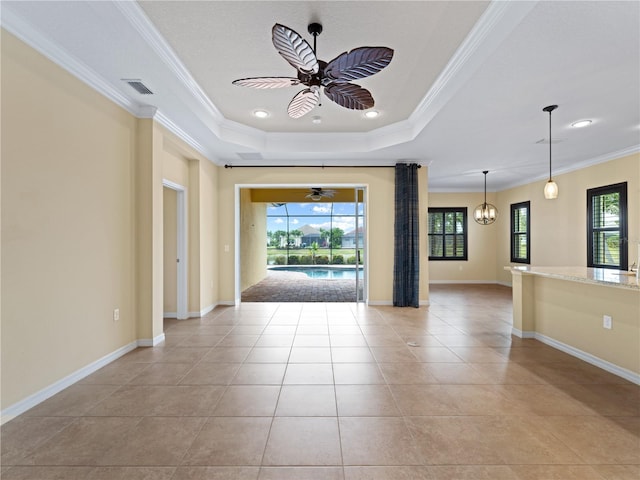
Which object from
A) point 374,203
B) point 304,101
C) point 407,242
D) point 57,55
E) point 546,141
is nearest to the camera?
point 57,55

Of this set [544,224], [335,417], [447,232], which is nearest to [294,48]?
[335,417]

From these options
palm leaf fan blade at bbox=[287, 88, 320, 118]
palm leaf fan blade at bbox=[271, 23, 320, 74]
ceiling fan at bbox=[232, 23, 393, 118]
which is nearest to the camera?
palm leaf fan blade at bbox=[271, 23, 320, 74]

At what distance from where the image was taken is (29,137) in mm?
2311

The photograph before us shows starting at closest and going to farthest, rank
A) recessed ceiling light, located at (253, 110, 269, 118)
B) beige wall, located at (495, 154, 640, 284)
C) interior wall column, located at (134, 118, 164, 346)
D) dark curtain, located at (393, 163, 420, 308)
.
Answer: interior wall column, located at (134, 118, 164, 346)
recessed ceiling light, located at (253, 110, 269, 118)
beige wall, located at (495, 154, 640, 284)
dark curtain, located at (393, 163, 420, 308)

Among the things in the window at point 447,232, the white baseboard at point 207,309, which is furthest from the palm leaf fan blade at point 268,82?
the window at point 447,232

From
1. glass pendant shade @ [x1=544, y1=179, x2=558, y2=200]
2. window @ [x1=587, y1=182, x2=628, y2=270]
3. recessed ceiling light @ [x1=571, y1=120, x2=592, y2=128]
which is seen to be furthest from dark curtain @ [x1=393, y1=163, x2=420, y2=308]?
window @ [x1=587, y1=182, x2=628, y2=270]

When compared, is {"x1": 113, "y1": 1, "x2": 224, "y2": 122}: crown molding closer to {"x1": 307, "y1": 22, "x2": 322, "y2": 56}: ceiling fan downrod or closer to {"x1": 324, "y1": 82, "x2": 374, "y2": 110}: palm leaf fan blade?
{"x1": 307, "y1": 22, "x2": 322, "y2": 56}: ceiling fan downrod

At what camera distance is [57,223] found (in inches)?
100

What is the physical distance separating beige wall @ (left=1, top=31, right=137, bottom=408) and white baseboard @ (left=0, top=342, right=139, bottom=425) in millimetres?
47

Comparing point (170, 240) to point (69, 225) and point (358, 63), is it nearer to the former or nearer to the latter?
point (69, 225)

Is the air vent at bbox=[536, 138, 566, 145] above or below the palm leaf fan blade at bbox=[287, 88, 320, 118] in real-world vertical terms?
above

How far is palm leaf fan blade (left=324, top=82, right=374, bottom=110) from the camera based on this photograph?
2.56m

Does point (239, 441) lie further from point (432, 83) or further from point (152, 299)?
point (432, 83)

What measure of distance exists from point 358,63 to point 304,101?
0.79 m
